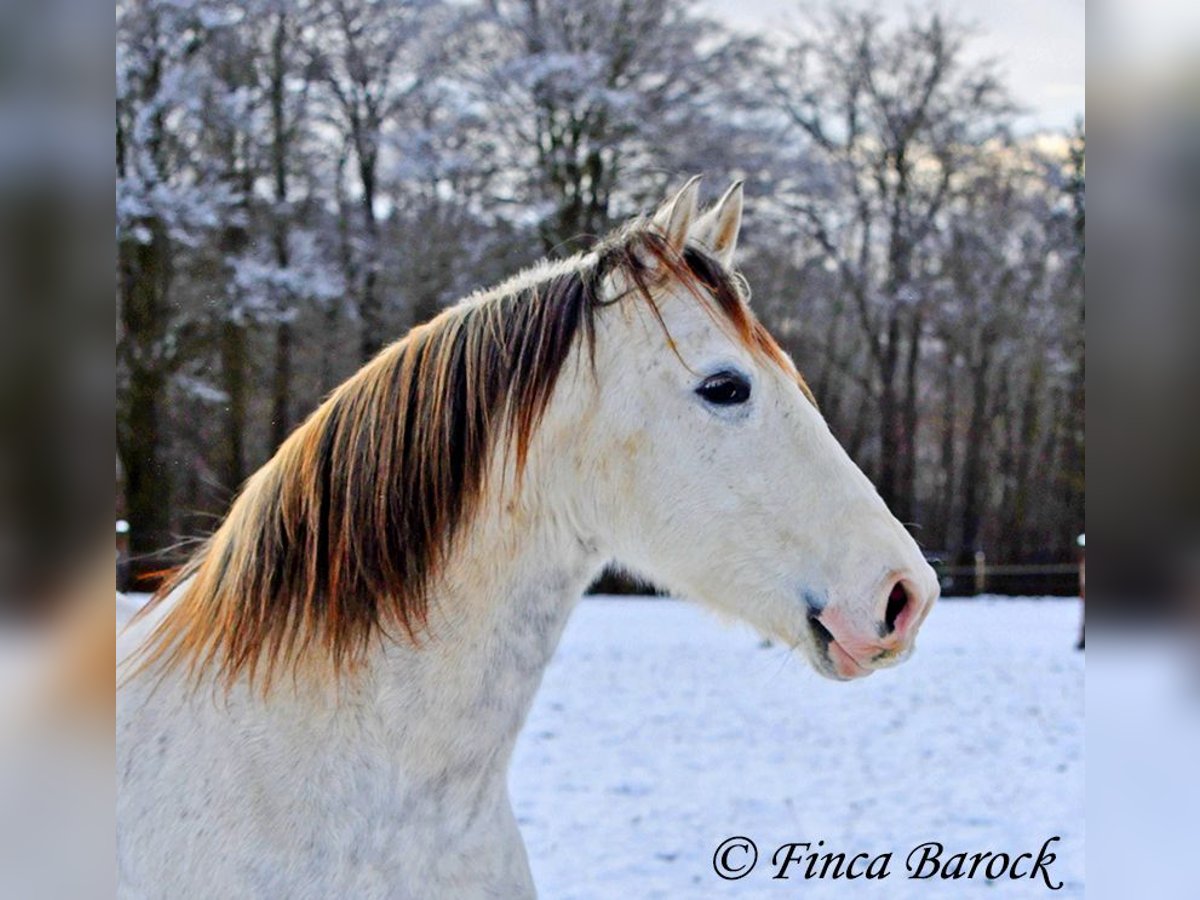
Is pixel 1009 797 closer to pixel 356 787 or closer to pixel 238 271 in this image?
pixel 356 787

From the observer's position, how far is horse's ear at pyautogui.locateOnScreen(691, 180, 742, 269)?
1762mm

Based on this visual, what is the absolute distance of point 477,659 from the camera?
60.5 inches

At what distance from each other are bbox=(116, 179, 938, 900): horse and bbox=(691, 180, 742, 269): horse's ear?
136 millimetres

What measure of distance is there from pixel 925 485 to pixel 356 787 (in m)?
12.8

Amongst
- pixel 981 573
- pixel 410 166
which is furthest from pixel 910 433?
pixel 410 166

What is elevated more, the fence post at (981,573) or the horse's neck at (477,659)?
the horse's neck at (477,659)

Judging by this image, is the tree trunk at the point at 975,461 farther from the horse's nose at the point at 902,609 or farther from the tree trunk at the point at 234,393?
the horse's nose at the point at 902,609

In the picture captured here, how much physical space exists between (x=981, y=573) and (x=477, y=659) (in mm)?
12422

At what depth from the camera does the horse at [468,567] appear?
149 cm

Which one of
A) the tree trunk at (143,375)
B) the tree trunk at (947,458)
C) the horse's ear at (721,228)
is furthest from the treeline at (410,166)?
the horse's ear at (721,228)

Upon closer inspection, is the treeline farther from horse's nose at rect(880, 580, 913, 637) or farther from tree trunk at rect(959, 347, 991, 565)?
horse's nose at rect(880, 580, 913, 637)

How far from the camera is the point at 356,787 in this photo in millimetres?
1493

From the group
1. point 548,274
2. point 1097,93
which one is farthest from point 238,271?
point 1097,93

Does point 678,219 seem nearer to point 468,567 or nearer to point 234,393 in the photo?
point 468,567
